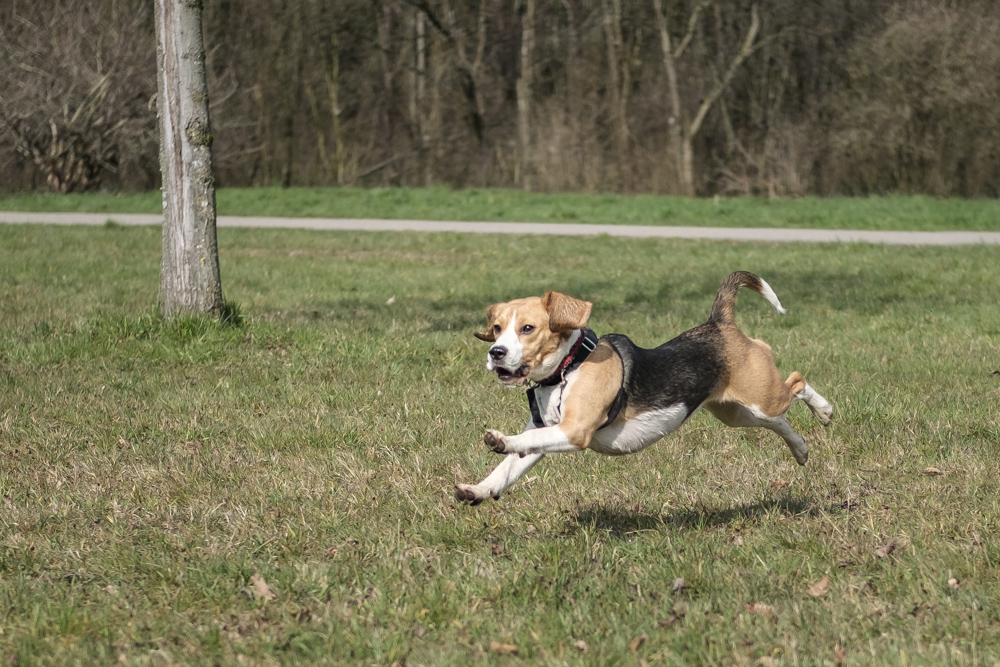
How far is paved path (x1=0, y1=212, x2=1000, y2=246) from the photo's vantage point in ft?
61.1

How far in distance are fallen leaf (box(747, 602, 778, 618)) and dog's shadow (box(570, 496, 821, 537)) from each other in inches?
34.6

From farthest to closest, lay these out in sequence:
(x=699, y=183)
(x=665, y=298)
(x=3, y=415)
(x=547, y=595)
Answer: (x=699, y=183) < (x=665, y=298) < (x=3, y=415) < (x=547, y=595)

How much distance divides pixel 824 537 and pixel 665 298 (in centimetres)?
780

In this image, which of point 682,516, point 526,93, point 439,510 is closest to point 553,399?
point 439,510

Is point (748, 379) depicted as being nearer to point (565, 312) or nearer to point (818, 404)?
point (818, 404)

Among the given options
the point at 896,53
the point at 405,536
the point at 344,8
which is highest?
the point at 344,8

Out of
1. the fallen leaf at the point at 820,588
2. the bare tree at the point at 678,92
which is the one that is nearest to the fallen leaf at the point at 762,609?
the fallen leaf at the point at 820,588

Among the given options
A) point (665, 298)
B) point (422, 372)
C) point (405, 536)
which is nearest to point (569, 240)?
point (665, 298)

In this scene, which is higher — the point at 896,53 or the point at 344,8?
the point at 344,8

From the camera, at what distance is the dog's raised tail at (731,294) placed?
17.9ft

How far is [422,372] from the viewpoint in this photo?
26.5ft

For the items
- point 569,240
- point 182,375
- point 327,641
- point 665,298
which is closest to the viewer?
point 327,641

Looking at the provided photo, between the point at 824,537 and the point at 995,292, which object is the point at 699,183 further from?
the point at 824,537

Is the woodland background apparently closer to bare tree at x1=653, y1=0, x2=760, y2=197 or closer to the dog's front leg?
bare tree at x1=653, y1=0, x2=760, y2=197
